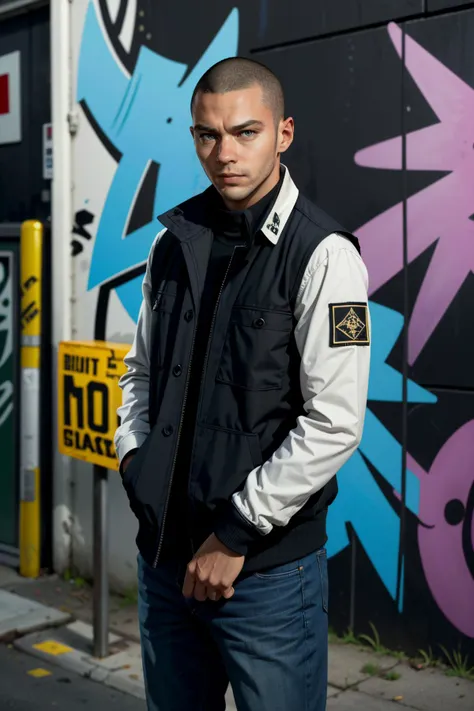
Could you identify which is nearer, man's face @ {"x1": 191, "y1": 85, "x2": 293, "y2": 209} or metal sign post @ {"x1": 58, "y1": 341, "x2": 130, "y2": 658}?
man's face @ {"x1": 191, "y1": 85, "x2": 293, "y2": 209}

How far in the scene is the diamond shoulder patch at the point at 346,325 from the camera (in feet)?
6.09

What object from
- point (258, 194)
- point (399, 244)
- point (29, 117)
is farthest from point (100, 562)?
point (29, 117)

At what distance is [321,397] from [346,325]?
0.15 m

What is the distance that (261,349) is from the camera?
193 cm

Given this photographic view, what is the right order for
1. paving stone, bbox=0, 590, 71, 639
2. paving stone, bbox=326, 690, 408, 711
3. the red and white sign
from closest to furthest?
1. paving stone, bbox=326, 690, 408, 711
2. paving stone, bbox=0, 590, 71, 639
3. the red and white sign

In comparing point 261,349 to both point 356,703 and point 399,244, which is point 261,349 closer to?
point 399,244

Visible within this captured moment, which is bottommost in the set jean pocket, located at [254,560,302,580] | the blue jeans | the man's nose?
the blue jeans

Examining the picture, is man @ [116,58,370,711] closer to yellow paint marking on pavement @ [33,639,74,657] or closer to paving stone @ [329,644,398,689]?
paving stone @ [329,644,398,689]

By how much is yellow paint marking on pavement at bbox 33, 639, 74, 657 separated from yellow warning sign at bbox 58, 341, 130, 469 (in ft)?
2.91

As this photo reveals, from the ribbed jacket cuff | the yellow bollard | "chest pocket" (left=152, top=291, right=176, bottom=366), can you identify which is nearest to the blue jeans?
the ribbed jacket cuff

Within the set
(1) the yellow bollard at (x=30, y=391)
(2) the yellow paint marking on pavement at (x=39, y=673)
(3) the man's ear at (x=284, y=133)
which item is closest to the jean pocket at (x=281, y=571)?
(3) the man's ear at (x=284, y=133)

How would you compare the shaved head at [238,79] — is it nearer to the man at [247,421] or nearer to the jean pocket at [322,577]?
the man at [247,421]

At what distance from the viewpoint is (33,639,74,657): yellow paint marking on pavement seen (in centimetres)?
414

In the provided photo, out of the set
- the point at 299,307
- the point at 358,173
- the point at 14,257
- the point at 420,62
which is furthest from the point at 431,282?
the point at 14,257
